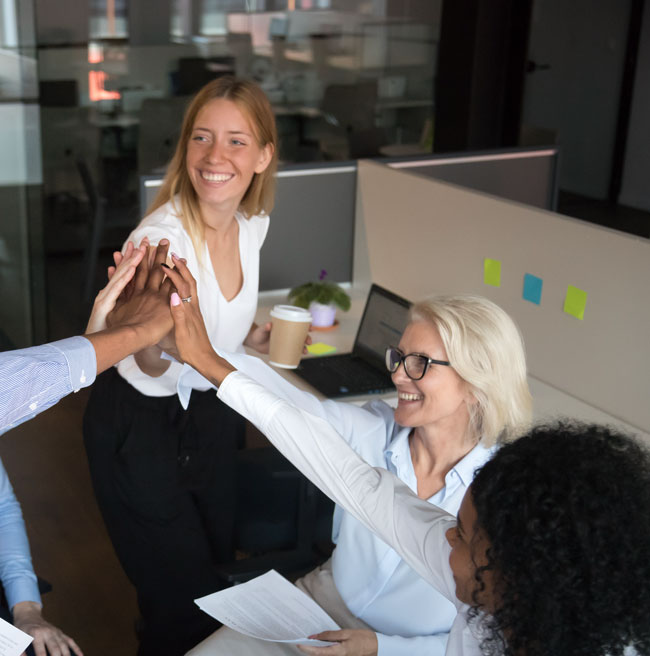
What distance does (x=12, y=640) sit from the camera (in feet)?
4.83

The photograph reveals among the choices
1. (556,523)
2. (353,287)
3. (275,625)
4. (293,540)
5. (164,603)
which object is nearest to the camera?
(556,523)

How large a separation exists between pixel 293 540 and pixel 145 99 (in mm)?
3154

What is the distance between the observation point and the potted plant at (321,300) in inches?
124

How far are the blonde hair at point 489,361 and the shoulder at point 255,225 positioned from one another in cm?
73

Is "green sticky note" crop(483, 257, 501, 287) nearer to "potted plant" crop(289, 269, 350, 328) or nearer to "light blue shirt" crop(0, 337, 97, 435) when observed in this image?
"potted plant" crop(289, 269, 350, 328)

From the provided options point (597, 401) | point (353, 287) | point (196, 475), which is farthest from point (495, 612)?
point (353, 287)

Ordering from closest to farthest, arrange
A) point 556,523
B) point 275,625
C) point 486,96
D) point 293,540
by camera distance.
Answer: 1. point 556,523
2. point 275,625
3. point 293,540
4. point 486,96

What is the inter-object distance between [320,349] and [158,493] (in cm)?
96

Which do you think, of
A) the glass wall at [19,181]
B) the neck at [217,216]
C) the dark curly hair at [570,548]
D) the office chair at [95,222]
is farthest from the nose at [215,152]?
the office chair at [95,222]

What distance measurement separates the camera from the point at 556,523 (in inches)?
40.1

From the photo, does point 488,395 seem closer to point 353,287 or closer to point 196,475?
point 196,475

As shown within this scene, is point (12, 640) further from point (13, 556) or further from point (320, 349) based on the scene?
point (320, 349)

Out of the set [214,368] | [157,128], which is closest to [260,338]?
[214,368]

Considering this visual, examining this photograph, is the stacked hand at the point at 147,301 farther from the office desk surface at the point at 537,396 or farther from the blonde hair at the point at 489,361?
the office desk surface at the point at 537,396
